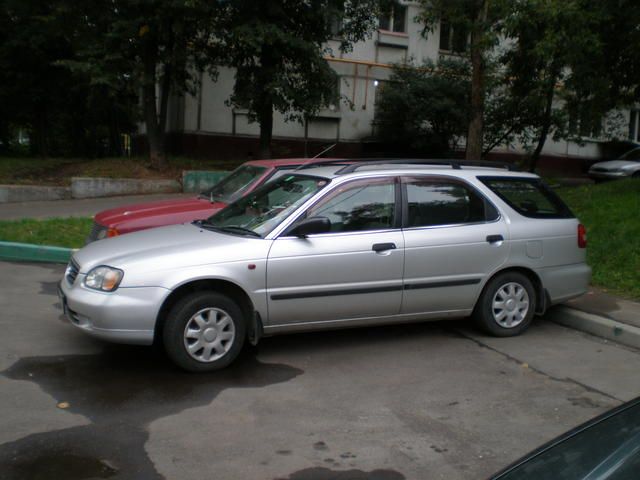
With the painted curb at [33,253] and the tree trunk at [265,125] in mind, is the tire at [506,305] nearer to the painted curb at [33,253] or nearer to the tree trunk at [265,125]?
the painted curb at [33,253]

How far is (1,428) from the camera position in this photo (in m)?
4.69

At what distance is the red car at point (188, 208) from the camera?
329 inches

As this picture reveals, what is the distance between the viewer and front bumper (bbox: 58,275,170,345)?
5.63 meters

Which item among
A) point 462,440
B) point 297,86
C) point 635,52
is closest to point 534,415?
point 462,440

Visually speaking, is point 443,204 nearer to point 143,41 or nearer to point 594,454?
point 594,454

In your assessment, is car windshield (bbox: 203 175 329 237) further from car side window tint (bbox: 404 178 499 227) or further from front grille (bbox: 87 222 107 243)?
front grille (bbox: 87 222 107 243)

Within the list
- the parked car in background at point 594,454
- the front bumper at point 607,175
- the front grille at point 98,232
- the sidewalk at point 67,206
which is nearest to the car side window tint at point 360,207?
the front grille at point 98,232

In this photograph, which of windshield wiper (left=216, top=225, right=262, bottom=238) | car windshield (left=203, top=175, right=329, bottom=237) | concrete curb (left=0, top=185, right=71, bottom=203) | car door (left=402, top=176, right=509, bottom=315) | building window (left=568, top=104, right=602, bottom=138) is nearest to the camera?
windshield wiper (left=216, top=225, right=262, bottom=238)

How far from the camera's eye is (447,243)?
6.67 meters

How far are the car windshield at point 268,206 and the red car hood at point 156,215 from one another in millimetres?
1571

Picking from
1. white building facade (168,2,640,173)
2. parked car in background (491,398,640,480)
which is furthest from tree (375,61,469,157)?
parked car in background (491,398,640,480)

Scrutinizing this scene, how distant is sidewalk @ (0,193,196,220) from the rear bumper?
9275 mm

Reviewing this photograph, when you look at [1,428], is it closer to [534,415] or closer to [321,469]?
[321,469]

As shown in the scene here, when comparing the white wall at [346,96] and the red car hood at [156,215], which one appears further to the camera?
the white wall at [346,96]
